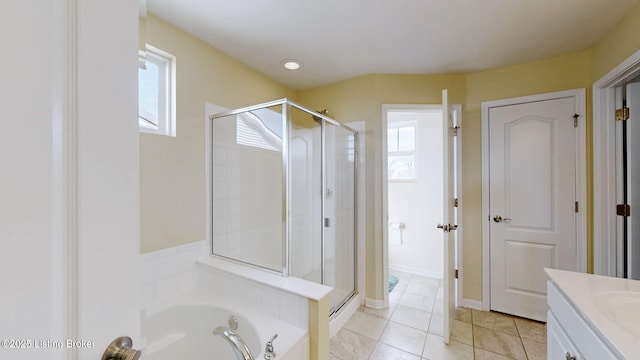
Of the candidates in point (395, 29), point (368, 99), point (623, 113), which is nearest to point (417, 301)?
point (368, 99)

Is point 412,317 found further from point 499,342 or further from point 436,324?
point 499,342

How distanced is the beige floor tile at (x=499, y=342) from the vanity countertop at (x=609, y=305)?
3.31ft

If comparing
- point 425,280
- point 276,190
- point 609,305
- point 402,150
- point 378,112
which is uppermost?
point 378,112

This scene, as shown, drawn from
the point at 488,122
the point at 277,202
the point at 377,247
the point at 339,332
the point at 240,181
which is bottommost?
the point at 339,332

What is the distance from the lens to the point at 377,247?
255cm

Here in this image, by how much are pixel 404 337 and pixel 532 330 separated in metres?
1.11

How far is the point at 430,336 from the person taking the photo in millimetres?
2076

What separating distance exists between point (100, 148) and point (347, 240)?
95.6 inches

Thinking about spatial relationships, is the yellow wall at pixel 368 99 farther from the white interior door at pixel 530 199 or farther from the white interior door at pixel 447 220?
the white interior door at pixel 447 220

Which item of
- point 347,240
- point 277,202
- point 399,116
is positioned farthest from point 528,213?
point 277,202

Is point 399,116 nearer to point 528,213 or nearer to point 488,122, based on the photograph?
point 488,122

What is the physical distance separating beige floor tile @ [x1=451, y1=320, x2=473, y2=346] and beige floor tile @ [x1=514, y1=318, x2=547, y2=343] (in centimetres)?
39

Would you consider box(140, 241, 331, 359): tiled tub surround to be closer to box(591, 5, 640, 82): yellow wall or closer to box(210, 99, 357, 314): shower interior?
box(210, 99, 357, 314): shower interior

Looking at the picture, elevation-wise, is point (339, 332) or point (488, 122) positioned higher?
point (488, 122)
